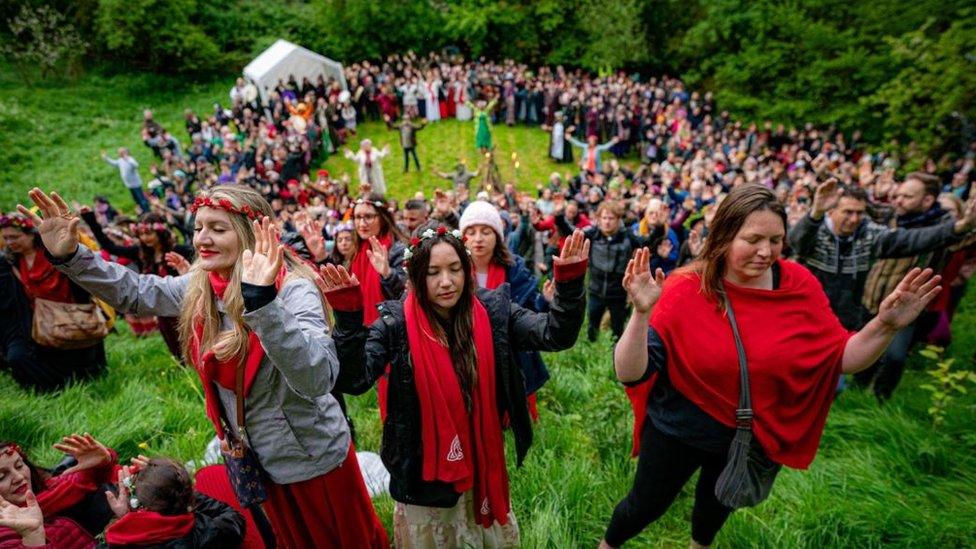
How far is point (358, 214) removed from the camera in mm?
4133

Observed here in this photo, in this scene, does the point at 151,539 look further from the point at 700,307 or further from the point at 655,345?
the point at 700,307

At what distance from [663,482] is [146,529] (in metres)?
2.26

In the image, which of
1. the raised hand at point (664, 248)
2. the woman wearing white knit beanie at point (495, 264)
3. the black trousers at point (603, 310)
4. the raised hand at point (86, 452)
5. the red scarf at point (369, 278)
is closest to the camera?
the raised hand at point (86, 452)

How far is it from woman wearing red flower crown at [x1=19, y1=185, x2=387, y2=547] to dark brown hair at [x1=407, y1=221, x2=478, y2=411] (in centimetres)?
45

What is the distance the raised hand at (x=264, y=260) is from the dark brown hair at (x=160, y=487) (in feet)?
3.56

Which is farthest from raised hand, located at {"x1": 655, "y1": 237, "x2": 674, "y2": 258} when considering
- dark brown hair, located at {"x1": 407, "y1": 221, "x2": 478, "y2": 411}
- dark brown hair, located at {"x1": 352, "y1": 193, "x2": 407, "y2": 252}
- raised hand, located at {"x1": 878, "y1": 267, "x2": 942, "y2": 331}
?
dark brown hair, located at {"x1": 407, "y1": 221, "x2": 478, "y2": 411}

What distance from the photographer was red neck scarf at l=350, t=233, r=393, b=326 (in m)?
4.13

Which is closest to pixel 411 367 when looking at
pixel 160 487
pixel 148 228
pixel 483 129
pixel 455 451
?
pixel 455 451

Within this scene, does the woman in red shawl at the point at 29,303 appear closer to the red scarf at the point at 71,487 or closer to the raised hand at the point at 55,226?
the red scarf at the point at 71,487

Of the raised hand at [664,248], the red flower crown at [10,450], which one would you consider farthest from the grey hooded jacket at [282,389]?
the raised hand at [664,248]

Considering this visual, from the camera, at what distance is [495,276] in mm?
3730

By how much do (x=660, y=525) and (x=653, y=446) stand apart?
1022mm

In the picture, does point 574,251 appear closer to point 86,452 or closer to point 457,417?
point 457,417

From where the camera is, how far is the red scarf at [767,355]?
88.2 inches
